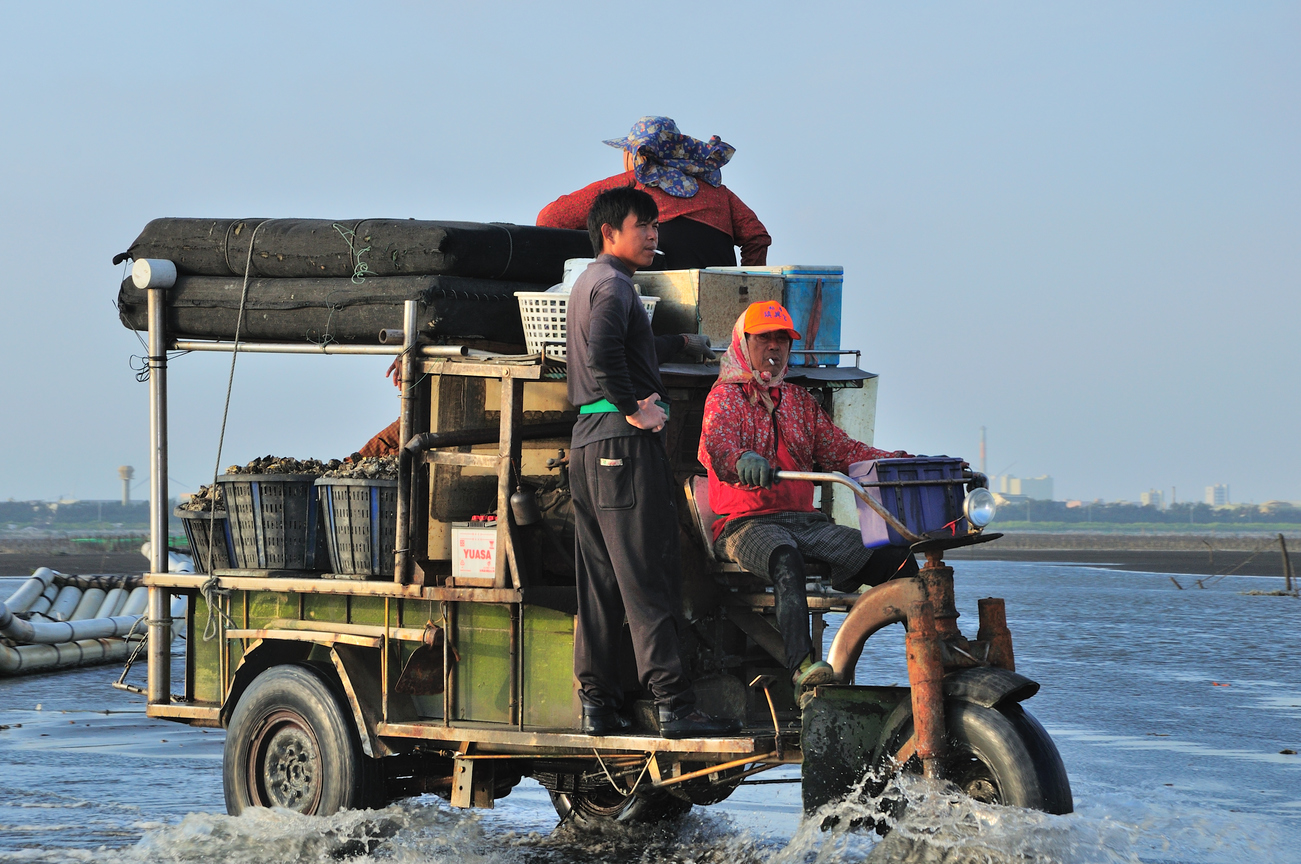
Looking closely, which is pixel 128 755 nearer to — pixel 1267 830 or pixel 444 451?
pixel 444 451

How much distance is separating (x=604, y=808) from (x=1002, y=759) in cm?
314

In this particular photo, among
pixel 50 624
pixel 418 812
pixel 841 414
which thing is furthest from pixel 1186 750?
pixel 50 624

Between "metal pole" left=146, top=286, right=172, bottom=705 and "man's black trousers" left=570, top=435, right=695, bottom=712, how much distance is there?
2522 millimetres

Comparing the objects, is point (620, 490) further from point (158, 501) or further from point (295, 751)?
point (158, 501)

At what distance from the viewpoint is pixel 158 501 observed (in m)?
6.50

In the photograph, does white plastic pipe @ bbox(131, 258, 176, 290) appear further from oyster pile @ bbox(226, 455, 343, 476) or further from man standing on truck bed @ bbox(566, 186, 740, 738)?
man standing on truck bed @ bbox(566, 186, 740, 738)

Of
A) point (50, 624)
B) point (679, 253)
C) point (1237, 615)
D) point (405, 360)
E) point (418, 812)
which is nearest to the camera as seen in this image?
point (405, 360)

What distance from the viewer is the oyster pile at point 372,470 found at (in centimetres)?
587

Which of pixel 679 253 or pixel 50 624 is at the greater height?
pixel 679 253

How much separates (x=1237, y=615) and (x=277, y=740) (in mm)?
21366

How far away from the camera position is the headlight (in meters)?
4.31

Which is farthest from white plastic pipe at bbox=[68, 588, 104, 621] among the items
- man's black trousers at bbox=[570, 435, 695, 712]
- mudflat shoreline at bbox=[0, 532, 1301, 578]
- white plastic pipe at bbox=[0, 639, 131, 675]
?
mudflat shoreline at bbox=[0, 532, 1301, 578]

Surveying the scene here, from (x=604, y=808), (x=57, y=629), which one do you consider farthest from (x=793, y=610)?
(x=57, y=629)

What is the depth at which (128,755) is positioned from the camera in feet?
30.5
